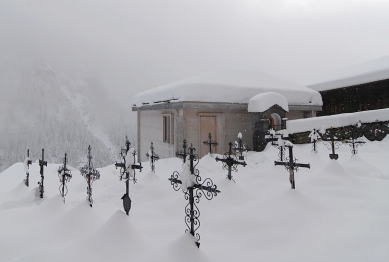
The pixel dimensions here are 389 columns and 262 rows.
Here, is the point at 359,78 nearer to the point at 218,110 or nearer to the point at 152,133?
the point at 218,110

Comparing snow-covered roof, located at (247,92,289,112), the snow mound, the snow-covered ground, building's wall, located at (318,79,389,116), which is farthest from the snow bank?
the snow mound

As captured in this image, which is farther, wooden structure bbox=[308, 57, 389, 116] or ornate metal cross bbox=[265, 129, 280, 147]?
wooden structure bbox=[308, 57, 389, 116]

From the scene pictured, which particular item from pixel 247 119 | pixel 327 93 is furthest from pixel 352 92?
pixel 247 119

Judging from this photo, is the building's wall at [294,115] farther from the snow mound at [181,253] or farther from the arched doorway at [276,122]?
the snow mound at [181,253]

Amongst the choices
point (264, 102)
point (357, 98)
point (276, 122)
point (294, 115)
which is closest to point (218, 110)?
point (264, 102)

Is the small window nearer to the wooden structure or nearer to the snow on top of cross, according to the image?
the snow on top of cross

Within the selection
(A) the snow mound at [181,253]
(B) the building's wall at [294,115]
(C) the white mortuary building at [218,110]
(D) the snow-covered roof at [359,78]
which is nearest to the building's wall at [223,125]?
(C) the white mortuary building at [218,110]

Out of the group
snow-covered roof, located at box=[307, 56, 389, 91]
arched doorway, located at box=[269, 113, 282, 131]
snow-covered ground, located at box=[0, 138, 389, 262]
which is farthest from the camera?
snow-covered roof, located at box=[307, 56, 389, 91]

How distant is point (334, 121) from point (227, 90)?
6.81 meters

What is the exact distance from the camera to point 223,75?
15562mm

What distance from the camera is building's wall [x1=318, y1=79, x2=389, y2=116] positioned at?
2031cm

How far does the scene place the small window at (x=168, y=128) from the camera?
46.6 feet

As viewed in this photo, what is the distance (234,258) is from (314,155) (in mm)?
7840

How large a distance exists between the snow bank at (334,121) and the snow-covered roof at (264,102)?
4.14 feet
